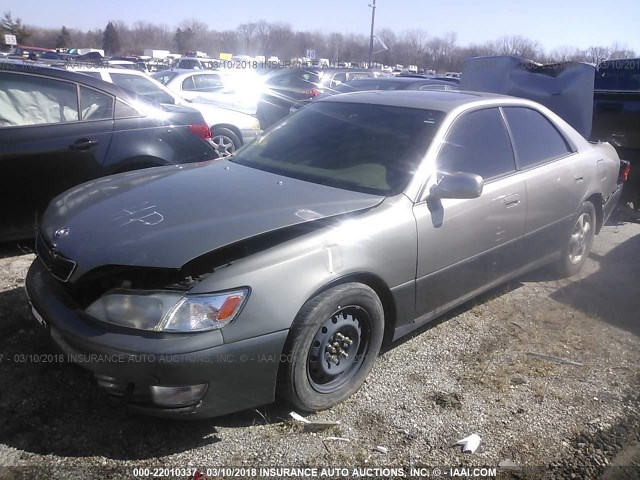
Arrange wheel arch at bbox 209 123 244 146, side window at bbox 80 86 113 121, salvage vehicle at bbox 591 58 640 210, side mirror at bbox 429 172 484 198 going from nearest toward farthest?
side mirror at bbox 429 172 484 198 < side window at bbox 80 86 113 121 < salvage vehicle at bbox 591 58 640 210 < wheel arch at bbox 209 123 244 146

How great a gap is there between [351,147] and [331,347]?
54.3 inches

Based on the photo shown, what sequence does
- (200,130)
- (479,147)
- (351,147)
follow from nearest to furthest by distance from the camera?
(351,147) < (479,147) < (200,130)

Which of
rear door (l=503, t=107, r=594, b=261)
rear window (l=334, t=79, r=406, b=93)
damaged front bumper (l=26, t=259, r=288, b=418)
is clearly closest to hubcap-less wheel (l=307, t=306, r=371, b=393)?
damaged front bumper (l=26, t=259, r=288, b=418)

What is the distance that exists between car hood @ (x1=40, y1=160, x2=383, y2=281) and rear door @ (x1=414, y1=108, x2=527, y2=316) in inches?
18.3

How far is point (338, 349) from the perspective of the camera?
2.88 metres

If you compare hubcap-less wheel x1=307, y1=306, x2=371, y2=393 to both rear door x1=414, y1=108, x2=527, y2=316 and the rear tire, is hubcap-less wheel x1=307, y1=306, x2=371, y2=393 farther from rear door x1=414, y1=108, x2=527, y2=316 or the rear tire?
the rear tire

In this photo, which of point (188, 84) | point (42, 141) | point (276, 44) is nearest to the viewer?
point (42, 141)

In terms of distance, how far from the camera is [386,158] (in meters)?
3.42

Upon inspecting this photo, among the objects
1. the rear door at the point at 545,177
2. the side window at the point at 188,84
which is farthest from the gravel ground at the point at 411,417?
the side window at the point at 188,84

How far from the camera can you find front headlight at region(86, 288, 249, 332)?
2326mm

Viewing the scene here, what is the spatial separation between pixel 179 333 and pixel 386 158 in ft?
5.71

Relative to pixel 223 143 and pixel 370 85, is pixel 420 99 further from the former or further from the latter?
pixel 370 85

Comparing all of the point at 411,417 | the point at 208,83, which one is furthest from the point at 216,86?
the point at 411,417

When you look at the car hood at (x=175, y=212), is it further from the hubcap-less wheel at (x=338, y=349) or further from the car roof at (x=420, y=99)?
the car roof at (x=420, y=99)
